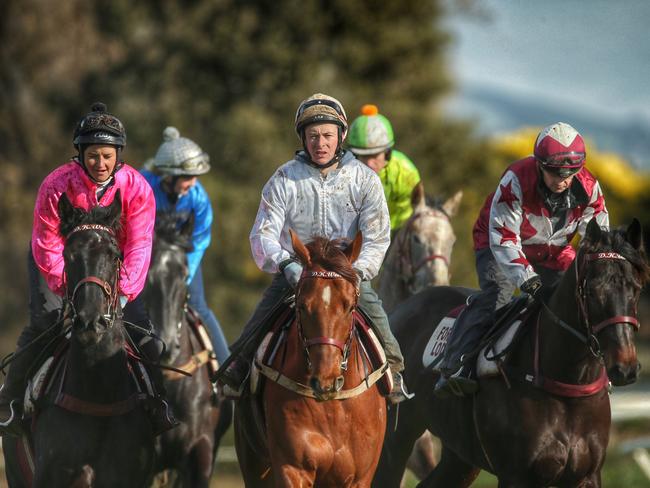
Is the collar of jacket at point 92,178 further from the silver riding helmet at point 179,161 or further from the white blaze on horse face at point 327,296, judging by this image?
the silver riding helmet at point 179,161

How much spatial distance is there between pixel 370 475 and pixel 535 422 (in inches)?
47.5

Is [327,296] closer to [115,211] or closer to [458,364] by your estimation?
[115,211]

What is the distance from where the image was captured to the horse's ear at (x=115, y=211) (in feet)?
22.8

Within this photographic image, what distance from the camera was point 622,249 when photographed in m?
6.91

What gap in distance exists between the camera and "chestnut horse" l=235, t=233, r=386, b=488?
623cm

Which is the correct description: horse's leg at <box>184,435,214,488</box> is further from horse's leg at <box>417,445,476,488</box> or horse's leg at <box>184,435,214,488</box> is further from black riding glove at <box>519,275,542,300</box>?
black riding glove at <box>519,275,542,300</box>

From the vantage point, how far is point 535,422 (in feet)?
24.2

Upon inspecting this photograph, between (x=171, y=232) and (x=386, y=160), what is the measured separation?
7.28 feet

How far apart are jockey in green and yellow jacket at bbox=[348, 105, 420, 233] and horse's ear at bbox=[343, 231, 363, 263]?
374 centimetres

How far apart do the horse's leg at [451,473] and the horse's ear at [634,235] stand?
8.23ft

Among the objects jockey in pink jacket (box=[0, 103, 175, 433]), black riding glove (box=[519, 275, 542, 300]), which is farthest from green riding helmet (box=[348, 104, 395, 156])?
jockey in pink jacket (box=[0, 103, 175, 433])

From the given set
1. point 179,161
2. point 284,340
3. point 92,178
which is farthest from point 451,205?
point 92,178

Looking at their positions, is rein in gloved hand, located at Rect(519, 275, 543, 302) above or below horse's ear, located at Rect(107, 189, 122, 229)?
below

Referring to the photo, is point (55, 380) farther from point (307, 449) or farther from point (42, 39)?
point (42, 39)
